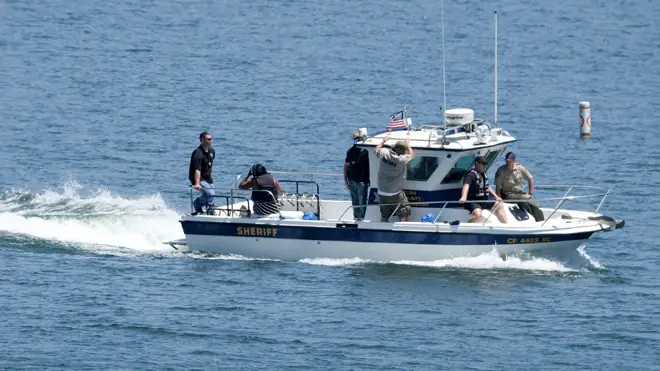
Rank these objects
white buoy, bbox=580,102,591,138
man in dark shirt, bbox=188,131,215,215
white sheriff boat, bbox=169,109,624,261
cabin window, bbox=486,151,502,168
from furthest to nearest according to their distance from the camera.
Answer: white buoy, bbox=580,102,591,138
man in dark shirt, bbox=188,131,215,215
cabin window, bbox=486,151,502,168
white sheriff boat, bbox=169,109,624,261

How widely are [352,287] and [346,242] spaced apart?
140 cm

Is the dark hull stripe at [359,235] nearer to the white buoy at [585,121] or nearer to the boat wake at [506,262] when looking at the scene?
the boat wake at [506,262]

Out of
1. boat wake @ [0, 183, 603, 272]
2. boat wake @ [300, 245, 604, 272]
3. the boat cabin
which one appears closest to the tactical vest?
boat wake @ [0, 183, 603, 272]

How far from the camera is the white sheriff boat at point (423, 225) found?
3169cm

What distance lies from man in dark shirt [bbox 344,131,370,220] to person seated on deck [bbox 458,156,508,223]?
2.11 m

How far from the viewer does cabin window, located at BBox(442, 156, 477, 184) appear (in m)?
32.2

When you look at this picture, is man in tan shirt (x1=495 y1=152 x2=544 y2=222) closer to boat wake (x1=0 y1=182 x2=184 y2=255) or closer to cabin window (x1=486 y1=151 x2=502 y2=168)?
cabin window (x1=486 y1=151 x2=502 y2=168)

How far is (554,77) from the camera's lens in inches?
2216

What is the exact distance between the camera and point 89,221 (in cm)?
3550

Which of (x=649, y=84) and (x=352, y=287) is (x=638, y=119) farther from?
(x=352, y=287)

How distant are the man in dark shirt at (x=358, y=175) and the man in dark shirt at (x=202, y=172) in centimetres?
289

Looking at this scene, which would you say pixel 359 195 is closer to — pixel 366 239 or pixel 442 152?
pixel 366 239

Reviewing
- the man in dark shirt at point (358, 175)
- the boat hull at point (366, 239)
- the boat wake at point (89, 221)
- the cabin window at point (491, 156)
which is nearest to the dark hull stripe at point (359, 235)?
the boat hull at point (366, 239)

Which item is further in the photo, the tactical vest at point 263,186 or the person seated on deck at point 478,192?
the tactical vest at point 263,186
